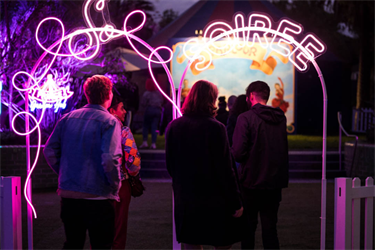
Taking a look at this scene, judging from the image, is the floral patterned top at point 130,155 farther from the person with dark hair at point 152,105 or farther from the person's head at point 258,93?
the person with dark hair at point 152,105

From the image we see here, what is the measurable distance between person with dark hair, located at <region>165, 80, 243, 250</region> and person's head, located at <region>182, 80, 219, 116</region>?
26 mm

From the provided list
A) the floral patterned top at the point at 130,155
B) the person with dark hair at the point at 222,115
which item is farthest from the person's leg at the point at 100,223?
the person with dark hair at the point at 222,115

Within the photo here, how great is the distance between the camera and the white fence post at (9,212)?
12.4ft

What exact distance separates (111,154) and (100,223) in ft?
1.60

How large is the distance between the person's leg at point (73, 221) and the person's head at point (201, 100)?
1.02 m

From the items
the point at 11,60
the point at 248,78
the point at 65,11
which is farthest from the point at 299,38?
the point at 11,60

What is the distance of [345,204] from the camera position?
3768 millimetres

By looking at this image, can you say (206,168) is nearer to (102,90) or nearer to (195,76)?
(102,90)

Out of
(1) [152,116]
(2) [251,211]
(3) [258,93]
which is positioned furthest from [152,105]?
(2) [251,211]

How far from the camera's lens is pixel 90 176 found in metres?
3.09

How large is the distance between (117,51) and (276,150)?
8.88 meters

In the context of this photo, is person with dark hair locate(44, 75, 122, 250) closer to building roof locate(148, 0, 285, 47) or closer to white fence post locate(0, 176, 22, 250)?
white fence post locate(0, 176, 22, 250)

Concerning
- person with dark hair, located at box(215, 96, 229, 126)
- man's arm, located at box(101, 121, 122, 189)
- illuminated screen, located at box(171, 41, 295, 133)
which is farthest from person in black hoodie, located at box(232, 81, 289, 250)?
illuminated screen, located at box(171, 41, 295, 133)

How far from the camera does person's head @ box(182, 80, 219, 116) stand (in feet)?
10.4
